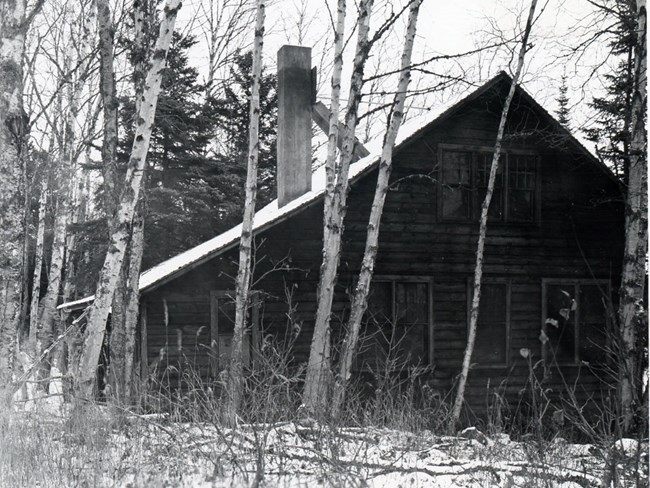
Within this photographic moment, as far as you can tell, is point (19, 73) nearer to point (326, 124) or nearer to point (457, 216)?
point (326, 124)

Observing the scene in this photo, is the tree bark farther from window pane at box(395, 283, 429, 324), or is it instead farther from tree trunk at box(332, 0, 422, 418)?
window pane at box(395, 283, 429, 324)

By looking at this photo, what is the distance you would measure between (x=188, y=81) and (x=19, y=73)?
1406cm

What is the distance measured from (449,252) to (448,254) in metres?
0.04

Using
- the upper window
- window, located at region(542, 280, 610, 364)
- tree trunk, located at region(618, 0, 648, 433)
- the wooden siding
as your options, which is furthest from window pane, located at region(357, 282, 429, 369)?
tree trunk, located at region(618, 0, 648, 433)

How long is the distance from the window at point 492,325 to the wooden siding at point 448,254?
12 centimetres

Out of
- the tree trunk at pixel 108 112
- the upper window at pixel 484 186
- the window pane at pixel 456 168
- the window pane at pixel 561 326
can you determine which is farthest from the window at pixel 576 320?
the tree trunk at pixel 108 112

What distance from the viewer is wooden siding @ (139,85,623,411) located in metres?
12.0

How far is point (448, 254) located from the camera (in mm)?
13312

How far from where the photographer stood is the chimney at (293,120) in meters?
13.7

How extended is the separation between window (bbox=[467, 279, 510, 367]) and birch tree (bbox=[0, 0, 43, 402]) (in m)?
8.47

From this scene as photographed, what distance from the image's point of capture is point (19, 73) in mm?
7238

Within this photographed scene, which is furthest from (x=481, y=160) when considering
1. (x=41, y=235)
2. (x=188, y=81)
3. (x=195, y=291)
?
(x=41, y=235)

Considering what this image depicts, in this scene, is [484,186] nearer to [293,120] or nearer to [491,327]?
[491,327]

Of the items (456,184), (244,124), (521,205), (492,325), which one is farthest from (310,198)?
(244,124)
